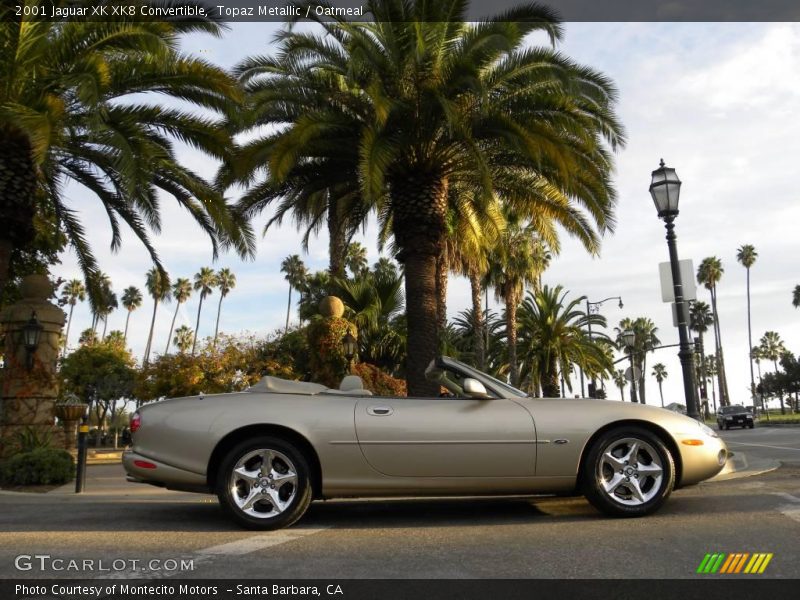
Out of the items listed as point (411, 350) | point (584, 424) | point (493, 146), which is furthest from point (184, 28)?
point (584, 424)

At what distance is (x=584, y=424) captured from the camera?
5.24m

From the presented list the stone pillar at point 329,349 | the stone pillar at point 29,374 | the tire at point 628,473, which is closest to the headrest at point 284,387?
the tire at point 628,473

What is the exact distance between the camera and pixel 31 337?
39.1ft

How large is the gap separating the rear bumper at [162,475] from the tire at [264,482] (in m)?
0.21

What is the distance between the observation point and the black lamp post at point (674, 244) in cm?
1050

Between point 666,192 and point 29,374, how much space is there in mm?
11041

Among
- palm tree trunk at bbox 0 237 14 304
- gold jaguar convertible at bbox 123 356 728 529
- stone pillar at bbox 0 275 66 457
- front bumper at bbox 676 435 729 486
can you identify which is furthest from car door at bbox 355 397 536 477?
stone pillar at bbox 0 275 66 457

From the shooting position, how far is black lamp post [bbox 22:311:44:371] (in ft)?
39.1

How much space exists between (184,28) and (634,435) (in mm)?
10009

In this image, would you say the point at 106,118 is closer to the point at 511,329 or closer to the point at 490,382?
the point at 490,382

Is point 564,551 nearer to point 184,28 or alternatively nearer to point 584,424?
point 584,424

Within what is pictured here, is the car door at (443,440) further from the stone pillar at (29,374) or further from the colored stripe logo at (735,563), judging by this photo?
the stone pillar at (29,374)

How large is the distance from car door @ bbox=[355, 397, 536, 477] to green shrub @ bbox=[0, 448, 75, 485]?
21.6 feet

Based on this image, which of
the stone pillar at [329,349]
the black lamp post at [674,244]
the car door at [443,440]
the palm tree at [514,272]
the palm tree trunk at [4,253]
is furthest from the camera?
the palm tree at [514,272]
